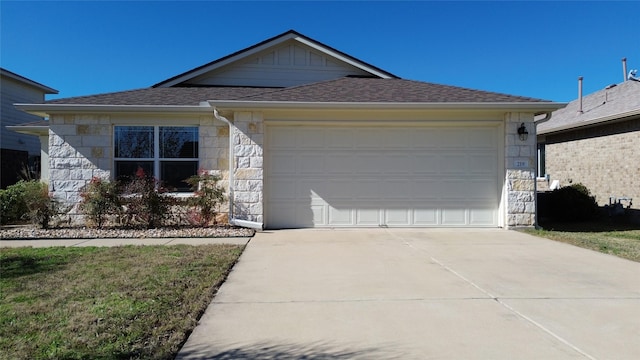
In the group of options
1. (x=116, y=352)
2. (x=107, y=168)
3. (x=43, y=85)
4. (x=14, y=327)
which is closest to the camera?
(x=116, y=352)

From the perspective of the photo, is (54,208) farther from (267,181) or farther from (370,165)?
(370,165)

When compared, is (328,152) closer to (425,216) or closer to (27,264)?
(425,216)

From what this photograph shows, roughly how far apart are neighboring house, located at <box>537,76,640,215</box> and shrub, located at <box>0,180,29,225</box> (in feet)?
55.0

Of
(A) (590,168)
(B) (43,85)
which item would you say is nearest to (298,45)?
(A) (590,168)

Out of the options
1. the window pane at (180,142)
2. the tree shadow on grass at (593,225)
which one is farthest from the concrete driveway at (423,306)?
the window pane at (180,142)

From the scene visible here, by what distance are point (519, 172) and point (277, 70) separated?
7.82m

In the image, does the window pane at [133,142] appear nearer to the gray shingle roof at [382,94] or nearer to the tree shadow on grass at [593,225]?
the gray shingle roof at [382,94]

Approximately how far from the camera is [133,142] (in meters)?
10.5

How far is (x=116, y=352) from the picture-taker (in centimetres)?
326

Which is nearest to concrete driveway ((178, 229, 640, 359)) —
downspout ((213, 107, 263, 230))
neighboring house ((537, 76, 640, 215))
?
downspout ((213, 107, 263, 230))

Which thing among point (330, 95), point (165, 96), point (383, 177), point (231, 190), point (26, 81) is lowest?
point (231, 190)

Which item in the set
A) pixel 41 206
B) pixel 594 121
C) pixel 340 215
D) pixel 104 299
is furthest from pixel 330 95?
pixel 594 121

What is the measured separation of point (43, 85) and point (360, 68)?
58.7 ft

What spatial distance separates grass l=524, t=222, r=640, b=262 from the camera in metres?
7.70
